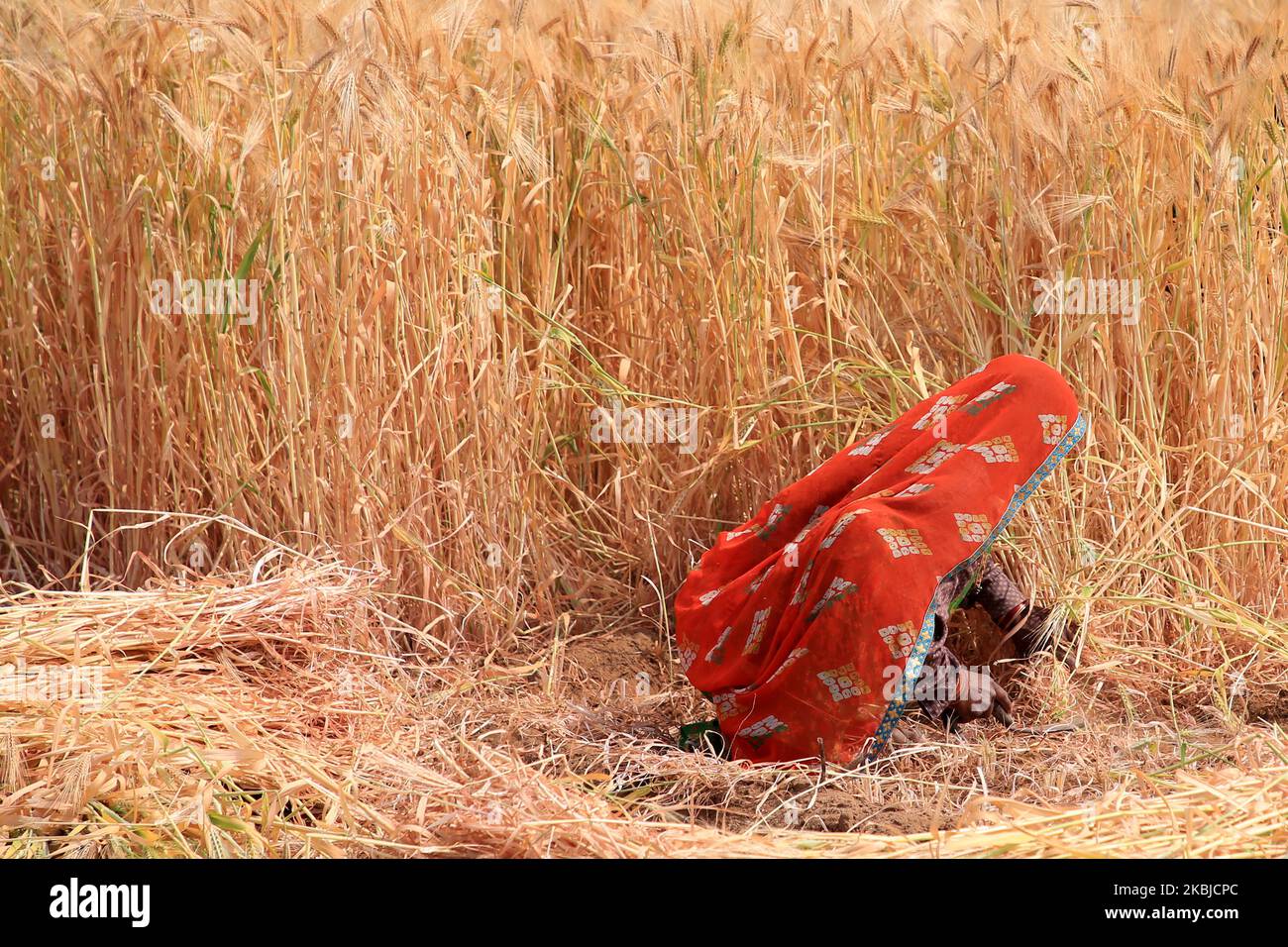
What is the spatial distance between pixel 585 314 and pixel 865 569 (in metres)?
1.10

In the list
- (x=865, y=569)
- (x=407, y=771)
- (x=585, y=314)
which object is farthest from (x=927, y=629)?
(x=585, y=314)

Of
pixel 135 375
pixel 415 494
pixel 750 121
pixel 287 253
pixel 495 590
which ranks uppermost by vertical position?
pixel 750 121

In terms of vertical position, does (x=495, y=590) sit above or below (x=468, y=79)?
below

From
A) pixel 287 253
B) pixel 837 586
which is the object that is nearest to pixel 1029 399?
pixel 837 586

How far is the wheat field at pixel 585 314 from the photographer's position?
2416 mm

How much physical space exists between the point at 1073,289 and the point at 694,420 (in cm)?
83

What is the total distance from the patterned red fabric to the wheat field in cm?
31

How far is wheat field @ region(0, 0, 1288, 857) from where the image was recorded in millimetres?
2416

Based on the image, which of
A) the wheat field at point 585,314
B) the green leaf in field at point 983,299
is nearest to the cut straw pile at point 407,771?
the wheat field at point 585,314

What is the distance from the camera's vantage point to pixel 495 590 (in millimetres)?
2582

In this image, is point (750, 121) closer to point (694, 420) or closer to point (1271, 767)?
point (694, 420)

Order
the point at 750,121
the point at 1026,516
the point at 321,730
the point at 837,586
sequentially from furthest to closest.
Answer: the point at 750,121 < the point at 1026,516 < the point at 321,730 < the point at 837,586

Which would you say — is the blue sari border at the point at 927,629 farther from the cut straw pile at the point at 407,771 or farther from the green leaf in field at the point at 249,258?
the green leaf in field at the point at 249,258

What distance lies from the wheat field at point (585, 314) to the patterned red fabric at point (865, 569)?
1.01 ft
